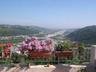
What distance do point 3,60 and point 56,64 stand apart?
5.31 feet

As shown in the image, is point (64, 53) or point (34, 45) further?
point (64, 53)

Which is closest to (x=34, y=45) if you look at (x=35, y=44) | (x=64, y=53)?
(x=35, y=44)

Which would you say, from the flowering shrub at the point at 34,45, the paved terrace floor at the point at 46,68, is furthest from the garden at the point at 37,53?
the paved terrace floor at the point at 46,68

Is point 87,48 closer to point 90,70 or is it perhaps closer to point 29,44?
point 90,70

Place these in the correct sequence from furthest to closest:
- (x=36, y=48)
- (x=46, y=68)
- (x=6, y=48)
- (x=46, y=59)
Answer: (x=46, y=59) < (x=6, y=48) < (x=36, y=48) < (x=46, y=68)

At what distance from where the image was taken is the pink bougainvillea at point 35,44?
8656 millimetres

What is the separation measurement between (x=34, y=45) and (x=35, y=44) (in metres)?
0.05

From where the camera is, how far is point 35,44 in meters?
8.68

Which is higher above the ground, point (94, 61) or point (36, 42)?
point (36, 42)

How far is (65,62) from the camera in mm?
9016

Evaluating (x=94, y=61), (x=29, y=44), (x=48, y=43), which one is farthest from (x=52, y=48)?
(x=94, y=61)

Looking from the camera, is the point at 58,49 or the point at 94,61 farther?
the point at 58,49

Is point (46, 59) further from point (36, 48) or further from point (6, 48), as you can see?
point (6, 48)

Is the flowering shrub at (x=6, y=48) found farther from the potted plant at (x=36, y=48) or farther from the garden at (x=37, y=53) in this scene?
the potted plant at (x=36, y=48)
